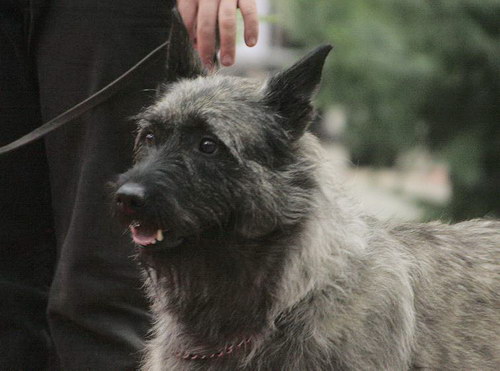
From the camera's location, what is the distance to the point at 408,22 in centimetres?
734

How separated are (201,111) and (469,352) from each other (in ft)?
4.48

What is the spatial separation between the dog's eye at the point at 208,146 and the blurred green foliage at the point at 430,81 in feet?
12.8

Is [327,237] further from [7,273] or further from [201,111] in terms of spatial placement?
[7,273]

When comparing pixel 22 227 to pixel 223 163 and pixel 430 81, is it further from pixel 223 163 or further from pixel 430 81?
pixel 430 81

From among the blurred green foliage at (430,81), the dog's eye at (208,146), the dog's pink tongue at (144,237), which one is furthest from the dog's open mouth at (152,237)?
the blurred green foliage at (430,81)

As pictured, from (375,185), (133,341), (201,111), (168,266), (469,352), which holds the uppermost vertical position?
(201,111)

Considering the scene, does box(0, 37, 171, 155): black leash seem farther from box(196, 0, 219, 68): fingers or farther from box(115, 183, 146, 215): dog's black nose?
box(115, 183, 146, 215): dog's black nose

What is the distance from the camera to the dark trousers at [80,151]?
12.8 feet

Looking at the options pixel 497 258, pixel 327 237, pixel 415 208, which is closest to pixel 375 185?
pixel 415 208

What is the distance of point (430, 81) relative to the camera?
7.40m

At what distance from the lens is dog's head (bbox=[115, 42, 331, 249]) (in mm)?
3391

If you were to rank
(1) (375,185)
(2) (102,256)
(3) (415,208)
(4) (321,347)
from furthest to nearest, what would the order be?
(1) (375,185), (3) (415,208), (2) (102,256), (4) (321,347)

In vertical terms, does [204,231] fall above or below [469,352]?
above

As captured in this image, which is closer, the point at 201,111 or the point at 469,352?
the point at 201,111
